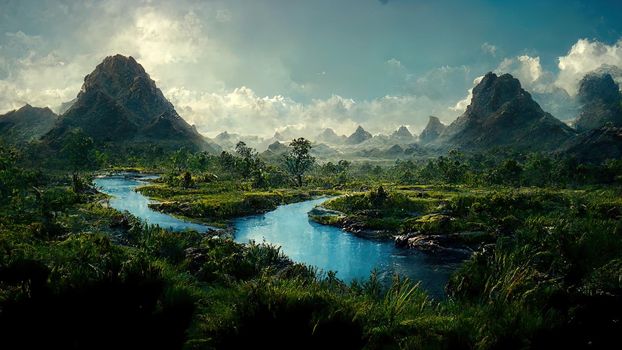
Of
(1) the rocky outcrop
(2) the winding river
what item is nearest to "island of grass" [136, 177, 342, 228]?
(2) the winding river

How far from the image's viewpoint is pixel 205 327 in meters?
13.1

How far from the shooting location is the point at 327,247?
77750 mm

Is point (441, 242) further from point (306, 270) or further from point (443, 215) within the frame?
point (306, 270)

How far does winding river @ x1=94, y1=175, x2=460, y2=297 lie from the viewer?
201 ft

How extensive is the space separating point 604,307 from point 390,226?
241 ft

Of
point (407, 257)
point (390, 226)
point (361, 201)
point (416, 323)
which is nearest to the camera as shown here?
point (416, 323)

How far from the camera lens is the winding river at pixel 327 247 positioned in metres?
61.3

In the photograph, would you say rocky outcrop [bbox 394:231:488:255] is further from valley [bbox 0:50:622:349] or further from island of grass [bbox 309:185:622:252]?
valley [bbox 0:50:622:349]

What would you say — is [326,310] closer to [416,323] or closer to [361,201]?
[416,323]

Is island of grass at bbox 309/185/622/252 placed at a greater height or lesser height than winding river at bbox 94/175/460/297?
greater

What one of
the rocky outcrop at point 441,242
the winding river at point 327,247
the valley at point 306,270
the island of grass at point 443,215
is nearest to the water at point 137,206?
the winding river at point 327,247

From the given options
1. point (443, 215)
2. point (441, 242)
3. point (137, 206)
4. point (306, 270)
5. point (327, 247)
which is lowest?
point (327, 247)

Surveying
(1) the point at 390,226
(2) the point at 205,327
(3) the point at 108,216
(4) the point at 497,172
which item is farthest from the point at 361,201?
(2) the point at 205,327

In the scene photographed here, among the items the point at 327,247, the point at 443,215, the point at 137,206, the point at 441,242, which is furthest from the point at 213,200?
the point at 441,242
